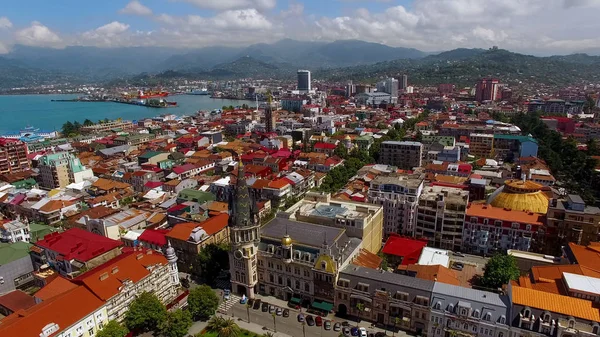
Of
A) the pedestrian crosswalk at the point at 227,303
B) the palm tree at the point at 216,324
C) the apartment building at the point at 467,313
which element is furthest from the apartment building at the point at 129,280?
the apartment building at the point at 467,313

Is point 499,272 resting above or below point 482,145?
below

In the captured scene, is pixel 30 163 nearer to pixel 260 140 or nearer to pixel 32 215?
pixel 32 215

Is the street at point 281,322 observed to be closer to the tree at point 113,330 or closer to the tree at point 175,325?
the tree at point 175,325

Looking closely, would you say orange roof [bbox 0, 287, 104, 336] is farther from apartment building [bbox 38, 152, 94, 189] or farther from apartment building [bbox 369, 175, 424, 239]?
apartment building [bbox 38, 152, 94, 189]

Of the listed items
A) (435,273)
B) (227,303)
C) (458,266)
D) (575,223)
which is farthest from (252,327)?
(575,223)

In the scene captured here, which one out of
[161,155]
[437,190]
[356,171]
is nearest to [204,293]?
[437,190]

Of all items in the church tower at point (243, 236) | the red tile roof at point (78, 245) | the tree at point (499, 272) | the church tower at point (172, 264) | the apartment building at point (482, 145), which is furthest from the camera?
the apartment building at point (482, 145)

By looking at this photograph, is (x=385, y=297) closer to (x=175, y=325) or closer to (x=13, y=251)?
(x=175, y=325)
